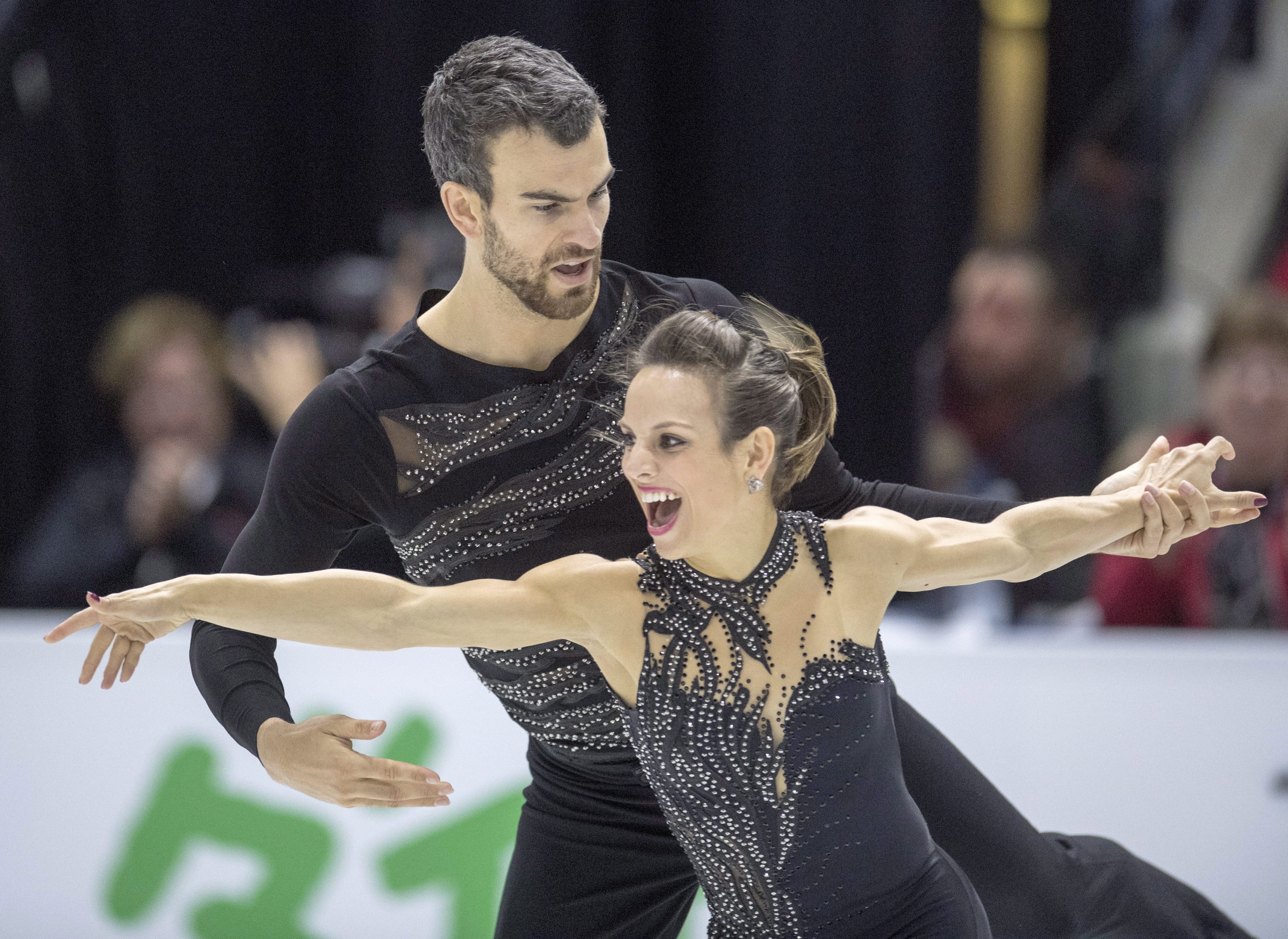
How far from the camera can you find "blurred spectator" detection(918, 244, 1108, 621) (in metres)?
3.71

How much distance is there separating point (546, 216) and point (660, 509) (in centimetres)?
43

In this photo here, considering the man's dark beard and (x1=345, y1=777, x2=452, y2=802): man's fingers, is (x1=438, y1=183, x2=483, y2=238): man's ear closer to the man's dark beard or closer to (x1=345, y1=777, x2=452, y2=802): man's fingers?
the man's dark beard

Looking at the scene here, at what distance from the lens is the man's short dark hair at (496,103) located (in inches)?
71.8

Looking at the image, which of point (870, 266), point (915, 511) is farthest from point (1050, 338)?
point (915, 511)

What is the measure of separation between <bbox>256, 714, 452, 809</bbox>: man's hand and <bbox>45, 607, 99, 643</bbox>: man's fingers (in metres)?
0.28

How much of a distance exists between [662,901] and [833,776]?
523mm

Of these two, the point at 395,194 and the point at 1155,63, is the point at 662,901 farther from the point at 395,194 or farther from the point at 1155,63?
the point at 1155,63

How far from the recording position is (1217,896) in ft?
9.24

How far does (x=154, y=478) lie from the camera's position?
375 centimetres

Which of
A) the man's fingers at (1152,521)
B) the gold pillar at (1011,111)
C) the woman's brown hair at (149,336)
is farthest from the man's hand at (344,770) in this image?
the gold pillar at (1011,111)

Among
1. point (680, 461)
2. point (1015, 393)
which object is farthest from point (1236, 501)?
point (1015, 393)

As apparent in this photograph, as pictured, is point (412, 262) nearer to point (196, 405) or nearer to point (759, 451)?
point (196, 405)

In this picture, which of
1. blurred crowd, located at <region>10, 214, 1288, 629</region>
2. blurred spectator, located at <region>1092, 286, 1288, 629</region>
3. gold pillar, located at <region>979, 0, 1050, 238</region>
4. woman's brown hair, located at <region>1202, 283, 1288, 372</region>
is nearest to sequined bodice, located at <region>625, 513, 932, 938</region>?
blurred spectator, located at <region>1092, 286, 1288, 629</region>

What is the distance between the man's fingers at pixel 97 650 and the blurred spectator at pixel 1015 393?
98.5 inches
